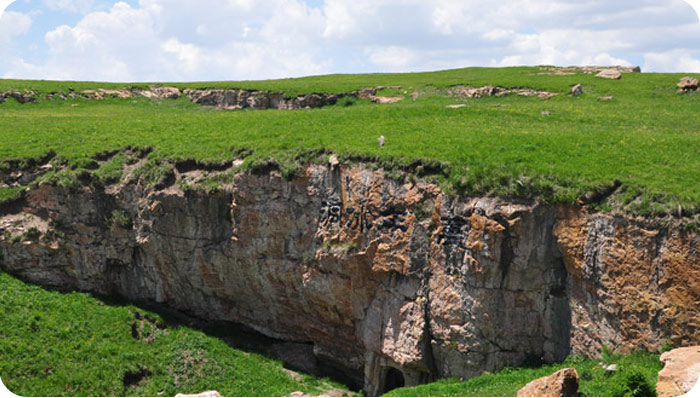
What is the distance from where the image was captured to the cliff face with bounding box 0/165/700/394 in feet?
70.3

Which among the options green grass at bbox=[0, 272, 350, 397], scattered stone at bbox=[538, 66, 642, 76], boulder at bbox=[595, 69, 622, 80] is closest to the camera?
green grass at bbox=[0, 272, 350, 397]

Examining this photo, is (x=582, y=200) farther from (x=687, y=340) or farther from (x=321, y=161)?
(x=321, y=161)

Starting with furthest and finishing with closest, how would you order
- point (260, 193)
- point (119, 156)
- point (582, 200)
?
point (119, 156) < point (260, 193) < point (582, 200)

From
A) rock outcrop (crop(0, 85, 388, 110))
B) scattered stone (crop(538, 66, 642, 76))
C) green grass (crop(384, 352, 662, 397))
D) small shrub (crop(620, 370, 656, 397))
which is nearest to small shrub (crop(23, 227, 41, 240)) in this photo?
green grass (crop(384, 352, 662, 397))

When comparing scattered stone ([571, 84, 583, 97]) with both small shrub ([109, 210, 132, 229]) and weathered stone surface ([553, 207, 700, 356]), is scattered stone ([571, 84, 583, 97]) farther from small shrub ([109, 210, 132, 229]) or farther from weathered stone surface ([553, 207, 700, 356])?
small shrub ([109, 210, 132, 229])

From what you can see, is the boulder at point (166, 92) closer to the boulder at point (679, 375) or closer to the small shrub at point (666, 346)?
the small shrub at point (666, 346)

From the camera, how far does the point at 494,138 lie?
29188 mm

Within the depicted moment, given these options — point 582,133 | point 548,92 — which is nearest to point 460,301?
point 582,133

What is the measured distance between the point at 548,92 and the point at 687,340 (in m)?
32.2

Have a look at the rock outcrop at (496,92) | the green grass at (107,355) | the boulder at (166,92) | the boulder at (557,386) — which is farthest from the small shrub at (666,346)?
the boulder at (166,92)

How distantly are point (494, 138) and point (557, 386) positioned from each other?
14.6 metres

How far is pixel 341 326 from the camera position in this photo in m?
29.0

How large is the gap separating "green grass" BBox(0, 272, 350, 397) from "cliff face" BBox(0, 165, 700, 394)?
215 centimetres

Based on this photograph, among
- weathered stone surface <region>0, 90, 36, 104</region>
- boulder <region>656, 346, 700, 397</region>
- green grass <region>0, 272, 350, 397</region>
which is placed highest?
weathered stone surface <region>0, 90, 36, 104</region>
